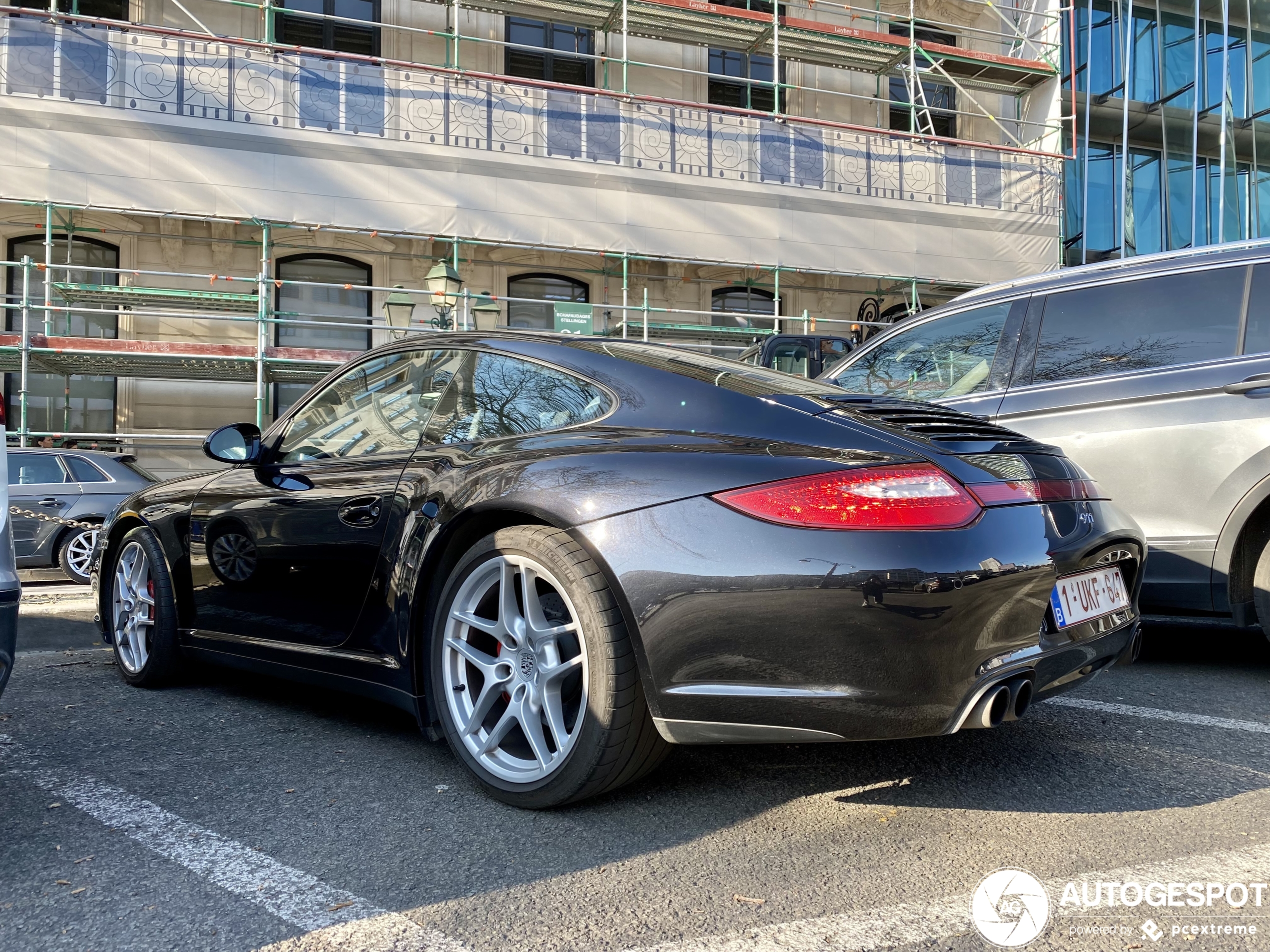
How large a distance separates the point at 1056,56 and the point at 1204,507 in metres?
17.7

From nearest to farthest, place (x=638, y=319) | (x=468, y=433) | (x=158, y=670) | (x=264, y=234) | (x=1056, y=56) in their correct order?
(x=468, y=433), (x=158, y=670), (x=264, y=234), (x=638, y=319), (x=1056, y=56)

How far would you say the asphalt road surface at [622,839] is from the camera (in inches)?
74.2

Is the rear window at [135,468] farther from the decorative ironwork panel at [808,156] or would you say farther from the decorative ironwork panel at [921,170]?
the decorative ironwork panel at [921,170]

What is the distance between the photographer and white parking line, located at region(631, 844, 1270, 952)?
71.1 inches

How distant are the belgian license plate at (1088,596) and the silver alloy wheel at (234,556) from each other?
2.49 m

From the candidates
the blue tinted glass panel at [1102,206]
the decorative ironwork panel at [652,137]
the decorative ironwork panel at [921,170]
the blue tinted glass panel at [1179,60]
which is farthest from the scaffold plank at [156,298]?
the blue tinted glass panel at [1179,60]

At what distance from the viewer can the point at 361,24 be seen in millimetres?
15805

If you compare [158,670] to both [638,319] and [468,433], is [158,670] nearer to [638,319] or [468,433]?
[468,433]

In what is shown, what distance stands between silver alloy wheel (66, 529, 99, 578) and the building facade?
13.6 feet

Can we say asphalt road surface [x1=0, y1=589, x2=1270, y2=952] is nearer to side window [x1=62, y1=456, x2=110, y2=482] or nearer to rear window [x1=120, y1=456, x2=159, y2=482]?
side window [x1=62, y1=456, x2=110, y2=482]

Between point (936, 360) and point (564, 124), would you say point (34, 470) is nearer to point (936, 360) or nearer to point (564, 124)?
point (936, 360)

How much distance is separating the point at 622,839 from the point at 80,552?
8973 mm

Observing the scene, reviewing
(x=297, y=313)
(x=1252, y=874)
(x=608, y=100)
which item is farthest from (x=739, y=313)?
(x=1252, y=874)

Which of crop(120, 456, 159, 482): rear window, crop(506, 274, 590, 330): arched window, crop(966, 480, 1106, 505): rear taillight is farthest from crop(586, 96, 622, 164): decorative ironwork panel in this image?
crop(966, 480, 1106, 505): rear taillight
